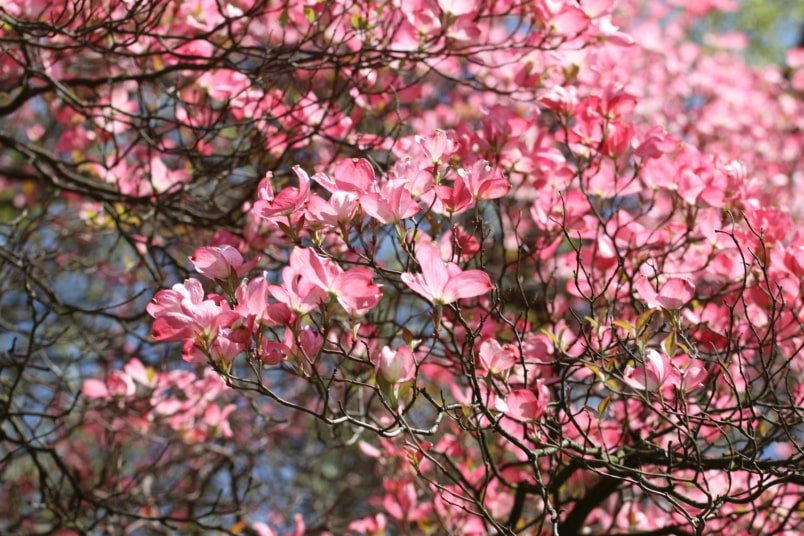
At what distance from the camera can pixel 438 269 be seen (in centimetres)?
164

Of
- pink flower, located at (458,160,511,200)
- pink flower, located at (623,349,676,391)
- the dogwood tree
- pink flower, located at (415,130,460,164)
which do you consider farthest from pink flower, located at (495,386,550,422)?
pink flower, located at (415,130,460,164)

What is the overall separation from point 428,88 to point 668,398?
355 centimetres

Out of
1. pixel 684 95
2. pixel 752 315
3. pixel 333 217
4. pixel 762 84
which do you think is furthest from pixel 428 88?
pixel 333 217

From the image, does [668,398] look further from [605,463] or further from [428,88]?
[428,88]

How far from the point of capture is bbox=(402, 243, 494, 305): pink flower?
5.37 ft

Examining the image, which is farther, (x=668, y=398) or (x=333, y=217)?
(x=668, y=398)

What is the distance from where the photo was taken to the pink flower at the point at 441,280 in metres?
1.64

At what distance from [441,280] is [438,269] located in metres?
0.03

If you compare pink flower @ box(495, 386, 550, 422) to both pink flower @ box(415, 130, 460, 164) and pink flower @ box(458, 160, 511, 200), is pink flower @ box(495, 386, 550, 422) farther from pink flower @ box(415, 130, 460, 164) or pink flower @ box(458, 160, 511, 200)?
pink flower @ box(415, 130, 460, 164)

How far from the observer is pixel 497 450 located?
→ 2.96 meters

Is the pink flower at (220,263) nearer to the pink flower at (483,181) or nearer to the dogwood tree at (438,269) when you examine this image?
the dogwood tree at (438,269)

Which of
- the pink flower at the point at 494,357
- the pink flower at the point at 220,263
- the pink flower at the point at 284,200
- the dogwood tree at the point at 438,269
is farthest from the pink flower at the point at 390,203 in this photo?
the pink flower at the point at 494,357

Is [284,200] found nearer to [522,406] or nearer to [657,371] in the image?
[522,406]

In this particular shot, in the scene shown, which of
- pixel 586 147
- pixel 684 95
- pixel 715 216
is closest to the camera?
pixel 715 216
